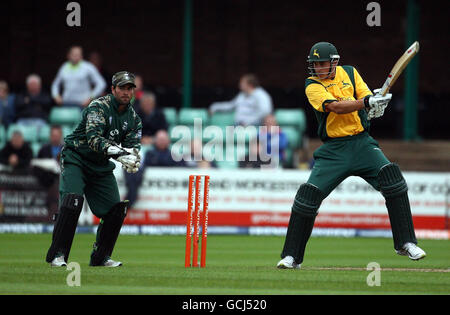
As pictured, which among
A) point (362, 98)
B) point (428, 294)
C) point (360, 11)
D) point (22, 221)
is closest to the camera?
point (428, 294)

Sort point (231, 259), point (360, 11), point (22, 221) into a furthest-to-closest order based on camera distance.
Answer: point (360, 11)
point (22, 221)
point (231, 259)

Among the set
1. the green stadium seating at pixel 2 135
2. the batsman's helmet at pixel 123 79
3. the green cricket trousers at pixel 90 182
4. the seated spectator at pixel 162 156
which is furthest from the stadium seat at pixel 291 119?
the batsman's helmet at pixel 123 79

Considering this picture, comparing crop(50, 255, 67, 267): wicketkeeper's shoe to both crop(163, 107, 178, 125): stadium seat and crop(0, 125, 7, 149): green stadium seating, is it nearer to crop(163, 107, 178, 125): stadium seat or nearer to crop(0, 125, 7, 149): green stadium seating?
crop(0, 125, 7, 149): green stadium seating

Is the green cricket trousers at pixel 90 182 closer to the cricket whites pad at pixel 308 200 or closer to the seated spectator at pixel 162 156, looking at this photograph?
the cricket whites pad at pixel 308 200

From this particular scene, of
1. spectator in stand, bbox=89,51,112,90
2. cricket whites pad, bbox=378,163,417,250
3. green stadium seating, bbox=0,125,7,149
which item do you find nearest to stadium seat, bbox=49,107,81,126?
spectator in stand, bbox=89,51,112,90

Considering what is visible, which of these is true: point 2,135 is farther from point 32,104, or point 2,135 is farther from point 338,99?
point 338,99

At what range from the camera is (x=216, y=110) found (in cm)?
2112

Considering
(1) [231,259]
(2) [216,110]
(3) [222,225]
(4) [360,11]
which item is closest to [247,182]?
(3) [222,225]

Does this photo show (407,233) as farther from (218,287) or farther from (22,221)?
(22,221)

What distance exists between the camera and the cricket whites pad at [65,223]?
10102 millimetres

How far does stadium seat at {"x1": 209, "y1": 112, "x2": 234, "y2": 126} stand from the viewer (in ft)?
66.8

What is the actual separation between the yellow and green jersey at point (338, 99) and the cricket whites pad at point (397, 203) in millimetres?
527

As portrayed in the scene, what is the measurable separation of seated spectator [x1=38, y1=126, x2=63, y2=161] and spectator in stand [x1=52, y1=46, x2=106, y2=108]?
4.08ft

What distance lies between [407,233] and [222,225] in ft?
27.5
